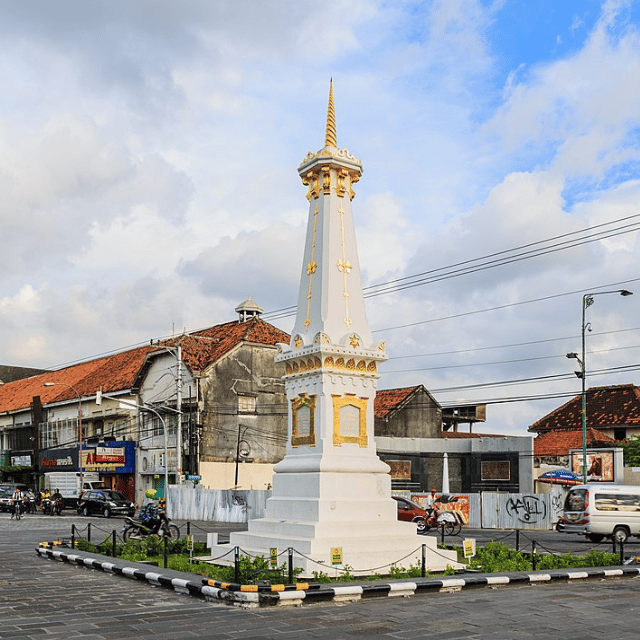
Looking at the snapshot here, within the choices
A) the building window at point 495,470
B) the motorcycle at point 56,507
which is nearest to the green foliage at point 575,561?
the building window at point 495,470

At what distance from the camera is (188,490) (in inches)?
1711

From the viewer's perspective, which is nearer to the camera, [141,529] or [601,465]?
[141,529]

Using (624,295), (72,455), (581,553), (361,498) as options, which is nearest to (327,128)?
(361,498)

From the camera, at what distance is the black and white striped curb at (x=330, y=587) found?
13.0 metres

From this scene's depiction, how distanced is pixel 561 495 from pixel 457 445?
11.1 m

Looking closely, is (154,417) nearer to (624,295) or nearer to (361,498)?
(624,295)

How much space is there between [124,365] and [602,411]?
34789 millimetres

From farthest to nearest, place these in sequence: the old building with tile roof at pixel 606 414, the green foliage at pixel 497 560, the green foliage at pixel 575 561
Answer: the old building with tile roof at pixel 606 414
the green foliage at pixel 575 561
the green foliage at pixel 497 560

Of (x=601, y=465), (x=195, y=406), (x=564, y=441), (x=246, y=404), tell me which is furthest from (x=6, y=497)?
(x=564, y=441)

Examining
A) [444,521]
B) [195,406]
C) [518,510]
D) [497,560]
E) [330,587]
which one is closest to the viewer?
[330,587]

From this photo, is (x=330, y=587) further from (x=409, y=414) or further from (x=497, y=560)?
(x=409, y=414)

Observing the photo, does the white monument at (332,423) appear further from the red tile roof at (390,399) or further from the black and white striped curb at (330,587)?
the red tile roof at (390,399)

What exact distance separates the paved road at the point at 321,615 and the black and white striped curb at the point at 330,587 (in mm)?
243

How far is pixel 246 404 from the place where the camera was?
5247 cm
